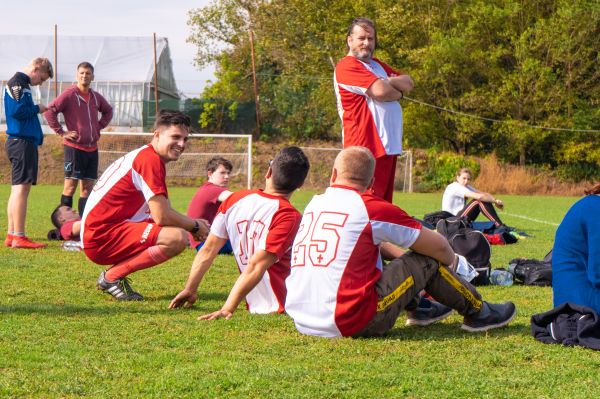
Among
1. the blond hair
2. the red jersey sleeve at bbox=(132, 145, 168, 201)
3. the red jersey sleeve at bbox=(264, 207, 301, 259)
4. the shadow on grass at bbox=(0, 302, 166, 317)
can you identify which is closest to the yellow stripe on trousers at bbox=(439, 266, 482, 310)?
the red jersey sleeve at bbox=(264, 207, 301, 259)

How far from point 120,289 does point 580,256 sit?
337 cm

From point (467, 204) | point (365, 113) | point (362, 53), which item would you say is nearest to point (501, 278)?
point (365, 113)

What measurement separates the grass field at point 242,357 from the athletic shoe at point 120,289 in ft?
0.24

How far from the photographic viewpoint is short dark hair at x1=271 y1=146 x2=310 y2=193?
5.51m

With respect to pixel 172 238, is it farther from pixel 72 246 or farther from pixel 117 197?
pixel 72 246

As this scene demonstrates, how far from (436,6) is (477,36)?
96.2 inches

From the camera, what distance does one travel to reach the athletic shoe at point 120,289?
21.3 ft

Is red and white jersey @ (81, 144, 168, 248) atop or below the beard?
below

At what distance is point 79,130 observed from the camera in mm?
10852

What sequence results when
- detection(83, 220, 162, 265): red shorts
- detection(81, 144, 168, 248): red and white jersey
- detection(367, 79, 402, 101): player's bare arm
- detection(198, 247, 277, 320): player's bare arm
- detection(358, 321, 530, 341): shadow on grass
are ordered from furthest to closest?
1. detection(367, 79, 402, 101): player's bare arm
2. detection(83, 220, 162, 265): red shorts
3. detection(81, 144, 168, 248): red and white jersey
4. detection(198, 247, 277, 320): player's bare arm
5. detection(358, 321, 530, 341): shadow on grass

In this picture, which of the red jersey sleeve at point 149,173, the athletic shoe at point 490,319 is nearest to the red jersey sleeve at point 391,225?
the athletic shoe at point 490,319

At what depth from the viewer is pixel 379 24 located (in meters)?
36.8

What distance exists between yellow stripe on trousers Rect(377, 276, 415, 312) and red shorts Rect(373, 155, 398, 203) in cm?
242

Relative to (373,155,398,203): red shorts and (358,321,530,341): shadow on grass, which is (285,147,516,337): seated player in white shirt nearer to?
(358,321,530,341): shadow on grass
